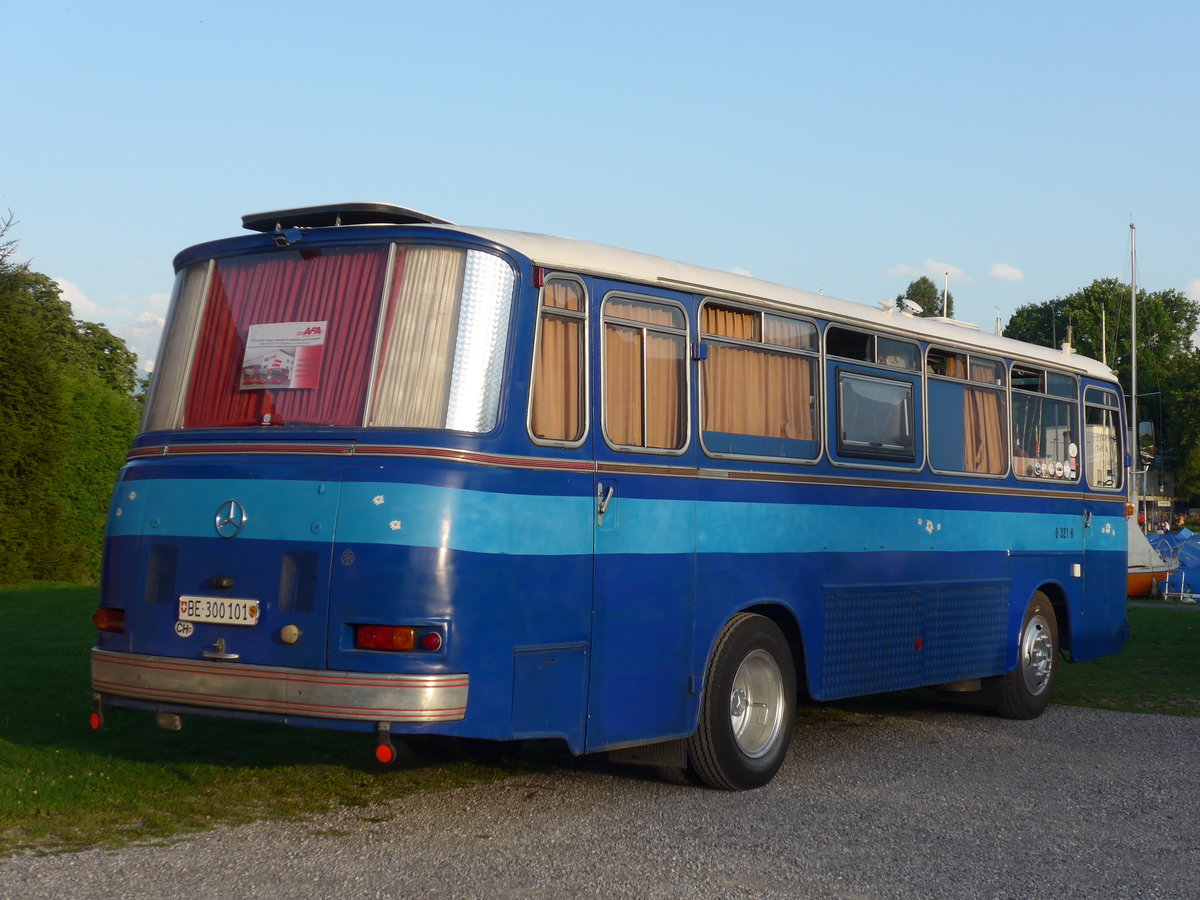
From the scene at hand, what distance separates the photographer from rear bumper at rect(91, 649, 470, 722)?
646 centimetres

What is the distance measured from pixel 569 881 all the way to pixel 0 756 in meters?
4.17

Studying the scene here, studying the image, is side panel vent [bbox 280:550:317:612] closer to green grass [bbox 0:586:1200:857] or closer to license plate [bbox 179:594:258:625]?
license plate [bbox 179:594:258:625]

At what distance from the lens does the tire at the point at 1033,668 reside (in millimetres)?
11516

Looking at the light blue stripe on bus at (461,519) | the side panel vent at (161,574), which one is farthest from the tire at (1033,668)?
the side panel vent at (161,574)

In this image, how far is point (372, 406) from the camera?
690 cm

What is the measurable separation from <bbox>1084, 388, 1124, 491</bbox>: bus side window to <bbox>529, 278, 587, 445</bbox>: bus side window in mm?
6936

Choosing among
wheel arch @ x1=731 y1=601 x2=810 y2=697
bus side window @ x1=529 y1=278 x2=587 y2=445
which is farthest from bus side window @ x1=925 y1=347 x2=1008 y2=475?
bus side window @ x1=529 y1=278 x2=587 y2=445

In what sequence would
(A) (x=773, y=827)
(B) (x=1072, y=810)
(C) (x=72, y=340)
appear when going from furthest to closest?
(C) (x=72, y=340), (B) (x=1072, y=810), (A) (x=773, y=827)

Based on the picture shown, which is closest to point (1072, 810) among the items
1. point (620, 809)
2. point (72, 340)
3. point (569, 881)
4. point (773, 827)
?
point (773, 827)

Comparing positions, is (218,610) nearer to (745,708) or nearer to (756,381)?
(745,708)

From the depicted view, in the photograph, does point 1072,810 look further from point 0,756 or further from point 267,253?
point 0,756

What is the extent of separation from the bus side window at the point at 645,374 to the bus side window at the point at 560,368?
20cm

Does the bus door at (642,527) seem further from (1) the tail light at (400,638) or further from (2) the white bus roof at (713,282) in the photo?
(1) the tail light at (400,638)

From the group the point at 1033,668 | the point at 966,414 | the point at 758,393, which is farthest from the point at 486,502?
the point at 1033,668
